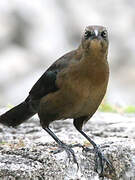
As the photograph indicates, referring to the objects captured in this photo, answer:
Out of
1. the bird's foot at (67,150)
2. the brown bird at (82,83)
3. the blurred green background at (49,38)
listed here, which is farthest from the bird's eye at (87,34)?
the blurred green background at (49,38)

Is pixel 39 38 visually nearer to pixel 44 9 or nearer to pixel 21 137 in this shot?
pixel 44 9

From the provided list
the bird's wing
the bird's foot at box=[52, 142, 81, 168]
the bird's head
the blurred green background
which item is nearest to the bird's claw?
the bird's foot at box=[52, 142, 81, 168]

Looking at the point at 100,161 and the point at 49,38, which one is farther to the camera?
the point at 49,38

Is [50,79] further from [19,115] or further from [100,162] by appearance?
[100,162]

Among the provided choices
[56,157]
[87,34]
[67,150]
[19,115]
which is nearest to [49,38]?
[19,115]

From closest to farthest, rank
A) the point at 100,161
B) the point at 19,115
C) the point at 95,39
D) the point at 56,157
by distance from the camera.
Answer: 1. the point at 56,157
2. the point at 100,161
3. the point at 95,39
4. the point at 19,115

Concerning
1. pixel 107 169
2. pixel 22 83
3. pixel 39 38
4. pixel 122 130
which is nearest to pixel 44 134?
pixel 122 130
